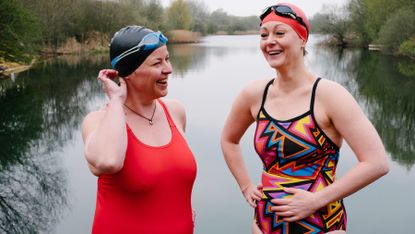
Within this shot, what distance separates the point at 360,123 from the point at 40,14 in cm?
3597

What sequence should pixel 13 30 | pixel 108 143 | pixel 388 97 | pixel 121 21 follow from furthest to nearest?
pixel 121 21 → pixel 13 30 → pixel 388 97 → pixel 108 143

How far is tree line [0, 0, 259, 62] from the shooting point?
72.3 ft

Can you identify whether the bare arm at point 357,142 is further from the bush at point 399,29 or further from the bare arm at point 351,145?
the bush at point 399,29

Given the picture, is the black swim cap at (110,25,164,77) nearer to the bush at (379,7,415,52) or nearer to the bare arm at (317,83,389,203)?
the bare arm at (317,83,389,203)

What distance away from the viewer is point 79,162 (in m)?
10.9

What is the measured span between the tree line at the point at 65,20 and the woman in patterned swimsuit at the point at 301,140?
21.9 m

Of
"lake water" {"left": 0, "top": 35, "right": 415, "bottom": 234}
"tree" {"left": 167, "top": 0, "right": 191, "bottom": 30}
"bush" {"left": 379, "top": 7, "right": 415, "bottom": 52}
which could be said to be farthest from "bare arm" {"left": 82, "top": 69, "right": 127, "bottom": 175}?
"tree" {"left": 167, "top": 0, "right": 191, "bottom": 30}

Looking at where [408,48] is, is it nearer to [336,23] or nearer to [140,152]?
[336,23]

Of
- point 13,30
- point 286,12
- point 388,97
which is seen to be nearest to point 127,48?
point 286,12

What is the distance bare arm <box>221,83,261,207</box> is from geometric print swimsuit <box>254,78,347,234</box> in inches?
7.7

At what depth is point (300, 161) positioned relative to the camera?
6.83 feet

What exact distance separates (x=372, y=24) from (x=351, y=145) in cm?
5574

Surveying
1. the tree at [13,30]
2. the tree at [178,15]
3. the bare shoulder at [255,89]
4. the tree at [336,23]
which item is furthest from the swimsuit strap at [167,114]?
the tree at [178,15]

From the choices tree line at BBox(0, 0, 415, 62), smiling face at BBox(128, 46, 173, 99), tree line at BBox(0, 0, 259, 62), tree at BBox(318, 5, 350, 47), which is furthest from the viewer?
tree at BBox(318, 5, 350, 47)
